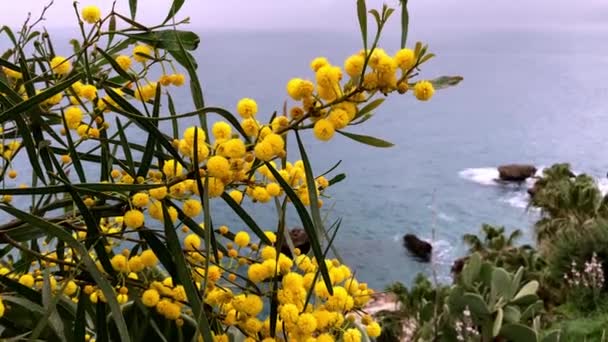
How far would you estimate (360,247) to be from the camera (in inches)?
385

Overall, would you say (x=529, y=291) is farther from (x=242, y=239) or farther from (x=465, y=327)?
(x=242, y=239)

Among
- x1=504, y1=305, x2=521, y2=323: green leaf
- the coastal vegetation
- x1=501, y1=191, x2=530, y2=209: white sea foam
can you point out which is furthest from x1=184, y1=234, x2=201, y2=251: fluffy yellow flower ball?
x1=501, y1=191, x2=530, y2=209: white sea foam

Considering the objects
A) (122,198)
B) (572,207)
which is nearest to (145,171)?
(122,198)

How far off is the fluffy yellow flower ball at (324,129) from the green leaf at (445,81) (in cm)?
6

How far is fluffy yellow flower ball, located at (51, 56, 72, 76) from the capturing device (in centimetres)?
36

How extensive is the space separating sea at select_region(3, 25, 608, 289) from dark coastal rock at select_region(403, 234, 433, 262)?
13cm

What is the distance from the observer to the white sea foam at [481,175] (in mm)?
13086

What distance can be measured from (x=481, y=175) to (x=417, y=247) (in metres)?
4.62

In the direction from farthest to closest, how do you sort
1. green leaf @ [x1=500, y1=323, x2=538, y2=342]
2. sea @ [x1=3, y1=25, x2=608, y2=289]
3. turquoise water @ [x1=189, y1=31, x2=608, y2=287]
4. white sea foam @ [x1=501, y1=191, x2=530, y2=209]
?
white sea foam @ [x1=501, y1=191, x2=530, y2=209] → turquoise water @ [x1=189, y1=31, x2=608, y2=287] → sea @ [x1=3, y1=25, x2=608, y2=289] → green leaf @ [x1=500, y1=323, x2=538, y2=342]

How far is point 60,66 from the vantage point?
0.36 m

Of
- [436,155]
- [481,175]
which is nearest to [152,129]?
[481,175]

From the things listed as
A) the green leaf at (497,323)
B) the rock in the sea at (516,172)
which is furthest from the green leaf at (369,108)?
the rock in the sea at (516,172)

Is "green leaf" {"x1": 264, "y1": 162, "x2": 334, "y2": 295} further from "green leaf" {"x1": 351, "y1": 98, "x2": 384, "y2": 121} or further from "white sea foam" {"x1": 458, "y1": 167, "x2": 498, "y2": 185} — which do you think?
"white sea foam" {"x1": 458, "y1": 167, "x2": 498, "y2": 185}

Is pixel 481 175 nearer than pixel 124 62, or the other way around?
pixel 124 62
